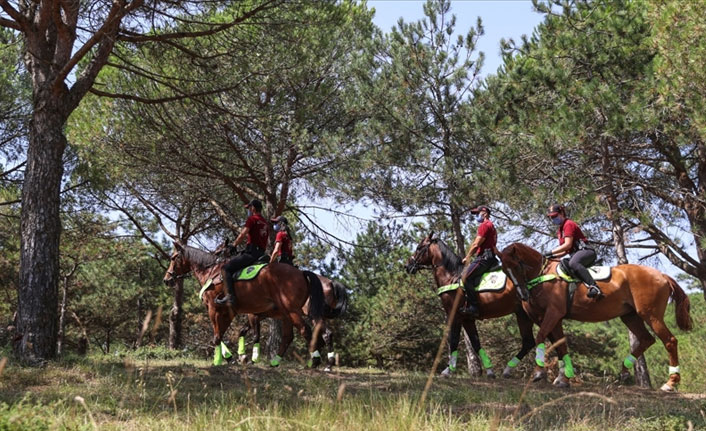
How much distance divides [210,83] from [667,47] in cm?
827

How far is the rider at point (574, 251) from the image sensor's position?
9836 mm

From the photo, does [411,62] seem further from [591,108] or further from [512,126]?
[591,108]

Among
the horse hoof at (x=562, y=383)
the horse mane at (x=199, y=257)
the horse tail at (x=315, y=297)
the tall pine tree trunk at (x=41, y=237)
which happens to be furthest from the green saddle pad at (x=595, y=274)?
the tall pine tree trunk at (x=41, y=237)

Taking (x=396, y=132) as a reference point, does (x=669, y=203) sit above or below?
below

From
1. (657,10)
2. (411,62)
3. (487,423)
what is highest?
(411,62)

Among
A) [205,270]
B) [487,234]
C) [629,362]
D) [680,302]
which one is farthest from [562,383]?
[205,270]

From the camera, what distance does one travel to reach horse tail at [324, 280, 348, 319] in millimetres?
11648

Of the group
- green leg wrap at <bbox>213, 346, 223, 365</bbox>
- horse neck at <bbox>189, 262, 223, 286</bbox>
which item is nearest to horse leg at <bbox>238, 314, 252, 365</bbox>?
green leg wrap at <bbox>213, 346, 223, 365</bbox>

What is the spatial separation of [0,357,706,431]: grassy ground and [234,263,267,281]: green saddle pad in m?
1.70

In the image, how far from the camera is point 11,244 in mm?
21812

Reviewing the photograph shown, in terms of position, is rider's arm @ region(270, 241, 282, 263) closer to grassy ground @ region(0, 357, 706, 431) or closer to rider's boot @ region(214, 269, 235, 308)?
rider's boot @ region(214, 269, 235, 308)

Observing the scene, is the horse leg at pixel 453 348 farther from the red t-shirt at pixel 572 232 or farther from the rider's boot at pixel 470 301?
the red t-shirt at pixel 572 232

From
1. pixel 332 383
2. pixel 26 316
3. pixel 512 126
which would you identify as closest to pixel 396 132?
pixel 512 126

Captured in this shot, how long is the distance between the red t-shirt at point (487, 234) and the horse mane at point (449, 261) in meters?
0.67
